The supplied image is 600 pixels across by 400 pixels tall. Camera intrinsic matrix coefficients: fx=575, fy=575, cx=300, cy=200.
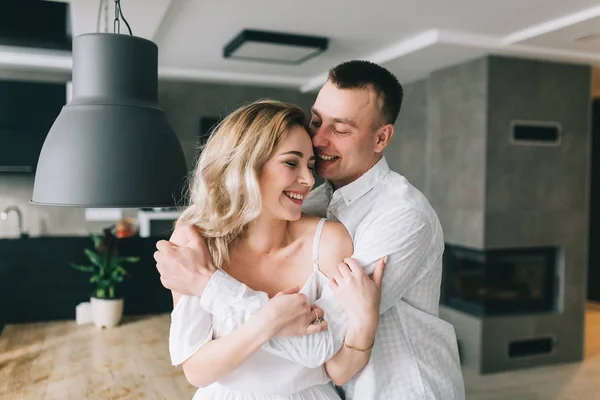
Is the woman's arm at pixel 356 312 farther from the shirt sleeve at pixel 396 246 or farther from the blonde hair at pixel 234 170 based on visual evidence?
the blonde hair at pixel 234 170

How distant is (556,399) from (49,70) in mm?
4990

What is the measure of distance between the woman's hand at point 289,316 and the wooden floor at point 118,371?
1865 mm

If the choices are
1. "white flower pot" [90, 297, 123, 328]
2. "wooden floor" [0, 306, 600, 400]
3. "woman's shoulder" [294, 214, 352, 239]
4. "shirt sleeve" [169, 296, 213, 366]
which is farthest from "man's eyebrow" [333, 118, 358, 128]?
"white flower pot" [90, 297, 123, 328]

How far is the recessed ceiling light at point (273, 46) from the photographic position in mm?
3971

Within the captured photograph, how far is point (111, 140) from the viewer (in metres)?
1.34

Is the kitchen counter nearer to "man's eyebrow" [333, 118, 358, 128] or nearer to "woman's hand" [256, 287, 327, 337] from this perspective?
"man's eyebrow" [333, 118, 358, 128]

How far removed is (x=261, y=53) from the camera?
4457mm

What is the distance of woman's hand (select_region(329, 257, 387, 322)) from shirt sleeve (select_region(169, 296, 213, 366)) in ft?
1.12

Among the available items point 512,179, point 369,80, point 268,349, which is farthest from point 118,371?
point 512,179

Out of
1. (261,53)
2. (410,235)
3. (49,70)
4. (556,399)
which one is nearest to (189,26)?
(261,53)

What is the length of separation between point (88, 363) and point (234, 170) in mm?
2624

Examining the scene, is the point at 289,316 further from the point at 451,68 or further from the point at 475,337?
the point at 451,68

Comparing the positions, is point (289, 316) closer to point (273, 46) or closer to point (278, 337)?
point (278, 337)

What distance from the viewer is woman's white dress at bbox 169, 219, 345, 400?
4.57 ft
